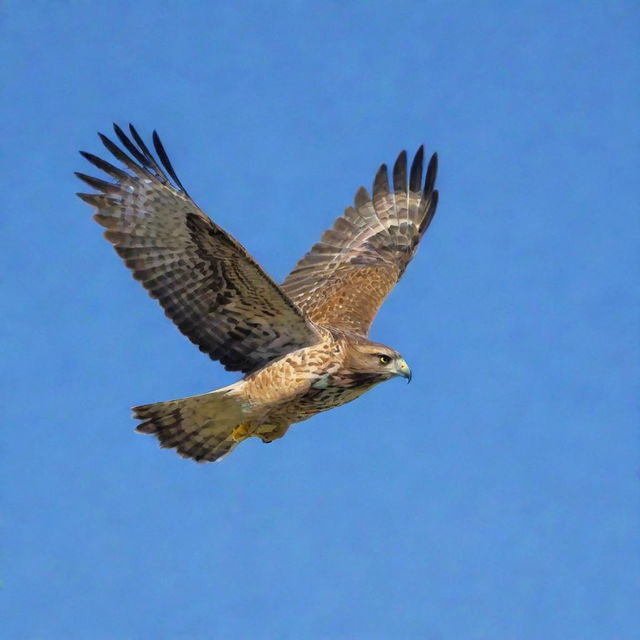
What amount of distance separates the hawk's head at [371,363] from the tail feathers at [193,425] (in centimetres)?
91

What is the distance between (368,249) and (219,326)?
9.69 ft

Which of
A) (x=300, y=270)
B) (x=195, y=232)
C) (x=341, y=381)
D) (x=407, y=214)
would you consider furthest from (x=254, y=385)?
(x=407, y=214)

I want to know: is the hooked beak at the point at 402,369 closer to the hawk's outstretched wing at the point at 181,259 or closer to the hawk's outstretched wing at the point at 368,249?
the hawk's outstretched wing at the point at 181,259

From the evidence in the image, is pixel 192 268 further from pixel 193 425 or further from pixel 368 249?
pixel 368 249

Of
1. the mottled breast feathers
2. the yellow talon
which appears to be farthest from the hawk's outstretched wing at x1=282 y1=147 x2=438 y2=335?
the yellow talon

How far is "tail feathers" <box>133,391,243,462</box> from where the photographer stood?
941 cm

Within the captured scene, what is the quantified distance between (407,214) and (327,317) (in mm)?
2148

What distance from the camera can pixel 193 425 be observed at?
31.4 feet

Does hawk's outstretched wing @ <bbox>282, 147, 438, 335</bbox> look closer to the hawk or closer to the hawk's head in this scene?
the hawk

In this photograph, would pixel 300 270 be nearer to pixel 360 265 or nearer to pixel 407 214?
pixel 360 265

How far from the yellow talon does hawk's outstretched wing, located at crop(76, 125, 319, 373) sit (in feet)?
1.78

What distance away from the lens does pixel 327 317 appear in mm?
10484

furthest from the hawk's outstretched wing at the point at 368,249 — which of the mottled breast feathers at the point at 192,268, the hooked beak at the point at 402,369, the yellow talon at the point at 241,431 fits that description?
the yellow talon at the point at 241,431

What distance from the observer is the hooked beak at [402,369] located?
920 cm
